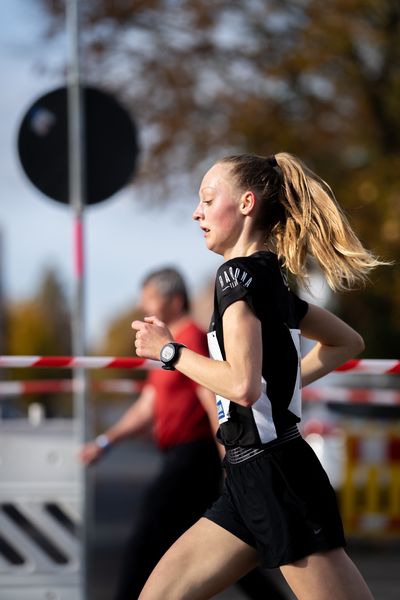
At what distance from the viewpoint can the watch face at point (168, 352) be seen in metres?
3.73

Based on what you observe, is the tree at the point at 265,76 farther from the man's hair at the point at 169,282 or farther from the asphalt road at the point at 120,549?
the man's hair at the point at 169,282

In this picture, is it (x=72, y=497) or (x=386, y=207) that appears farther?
(x=386, y=207)

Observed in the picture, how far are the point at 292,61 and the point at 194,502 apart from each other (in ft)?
35.8

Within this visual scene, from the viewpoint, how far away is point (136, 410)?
703cm

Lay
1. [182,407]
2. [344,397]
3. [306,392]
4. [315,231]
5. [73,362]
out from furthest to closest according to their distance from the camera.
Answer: [344,397]
[306,392]
[182,407]
[73,362]
[315,231]

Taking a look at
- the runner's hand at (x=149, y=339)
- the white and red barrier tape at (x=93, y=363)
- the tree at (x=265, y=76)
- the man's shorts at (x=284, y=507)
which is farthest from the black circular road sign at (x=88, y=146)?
the tree at (x=265, y=76)

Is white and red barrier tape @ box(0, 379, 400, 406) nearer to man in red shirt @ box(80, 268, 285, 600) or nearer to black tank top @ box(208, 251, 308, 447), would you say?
man in red shirt @ box(80, 268, 285, 600)

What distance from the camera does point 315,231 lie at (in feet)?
13.0

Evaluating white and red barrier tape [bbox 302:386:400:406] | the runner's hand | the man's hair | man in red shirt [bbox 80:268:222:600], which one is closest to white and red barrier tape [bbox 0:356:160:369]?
man in red shirt [bbox 80:268:222:600]

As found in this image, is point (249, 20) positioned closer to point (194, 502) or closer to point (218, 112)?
point (218, 112)

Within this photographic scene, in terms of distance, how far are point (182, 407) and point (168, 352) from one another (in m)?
2.72

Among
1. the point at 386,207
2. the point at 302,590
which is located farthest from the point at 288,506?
the point at 386,207

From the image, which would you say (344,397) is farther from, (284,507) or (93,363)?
(284,507)

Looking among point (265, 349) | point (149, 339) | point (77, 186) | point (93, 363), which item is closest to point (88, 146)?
point (77, 186)
